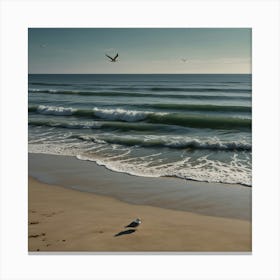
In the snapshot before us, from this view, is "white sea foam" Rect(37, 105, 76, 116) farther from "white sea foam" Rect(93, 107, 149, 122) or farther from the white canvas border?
the white canvas border

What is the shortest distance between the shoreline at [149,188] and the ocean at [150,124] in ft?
0.60

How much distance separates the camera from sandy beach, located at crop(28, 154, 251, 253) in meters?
3.95

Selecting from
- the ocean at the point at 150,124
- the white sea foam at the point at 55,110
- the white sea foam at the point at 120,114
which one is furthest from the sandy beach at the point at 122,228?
the white sea foam at the point at 120,114

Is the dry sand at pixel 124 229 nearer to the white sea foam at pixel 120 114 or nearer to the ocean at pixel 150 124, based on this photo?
the ocean at pixel 150 124

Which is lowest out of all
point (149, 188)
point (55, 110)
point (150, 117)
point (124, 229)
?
point (124, 229)

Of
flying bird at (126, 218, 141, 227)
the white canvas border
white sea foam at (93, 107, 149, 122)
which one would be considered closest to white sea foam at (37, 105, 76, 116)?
white sea foam at (93, 107, 149, 122)

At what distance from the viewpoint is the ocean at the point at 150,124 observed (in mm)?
5527

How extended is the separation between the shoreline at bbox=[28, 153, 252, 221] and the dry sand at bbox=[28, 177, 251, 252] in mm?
159
